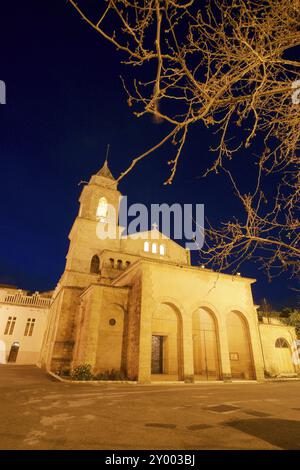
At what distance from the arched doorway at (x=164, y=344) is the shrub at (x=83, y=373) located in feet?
17.0

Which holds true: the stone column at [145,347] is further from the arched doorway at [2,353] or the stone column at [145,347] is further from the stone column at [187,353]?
the arched doorway at [2,353]

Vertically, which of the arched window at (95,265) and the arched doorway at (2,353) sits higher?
the arched window at (95,265)

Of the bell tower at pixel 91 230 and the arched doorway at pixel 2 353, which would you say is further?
the arched doorway at pixel 2 353

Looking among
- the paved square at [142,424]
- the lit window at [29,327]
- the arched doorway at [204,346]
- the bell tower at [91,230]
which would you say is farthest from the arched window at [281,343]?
the lit window at [29,327]

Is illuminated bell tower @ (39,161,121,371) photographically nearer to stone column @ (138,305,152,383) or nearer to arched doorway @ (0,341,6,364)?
arched doorway @ (0,341,6,364)

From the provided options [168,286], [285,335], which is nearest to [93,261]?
[168,286]

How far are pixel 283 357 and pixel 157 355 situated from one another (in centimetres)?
1100

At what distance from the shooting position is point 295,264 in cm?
349

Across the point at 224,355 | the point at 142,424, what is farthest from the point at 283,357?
the point at 142,424

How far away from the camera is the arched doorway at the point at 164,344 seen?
56.2 feet

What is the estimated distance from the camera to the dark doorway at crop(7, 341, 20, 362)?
82.1 ft

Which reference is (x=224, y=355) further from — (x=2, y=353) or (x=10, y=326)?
(x=10, y=326)

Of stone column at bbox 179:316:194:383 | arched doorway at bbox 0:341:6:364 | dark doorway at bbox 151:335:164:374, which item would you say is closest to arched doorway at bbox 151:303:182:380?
dark doorway at bbox 151:335:164:374
